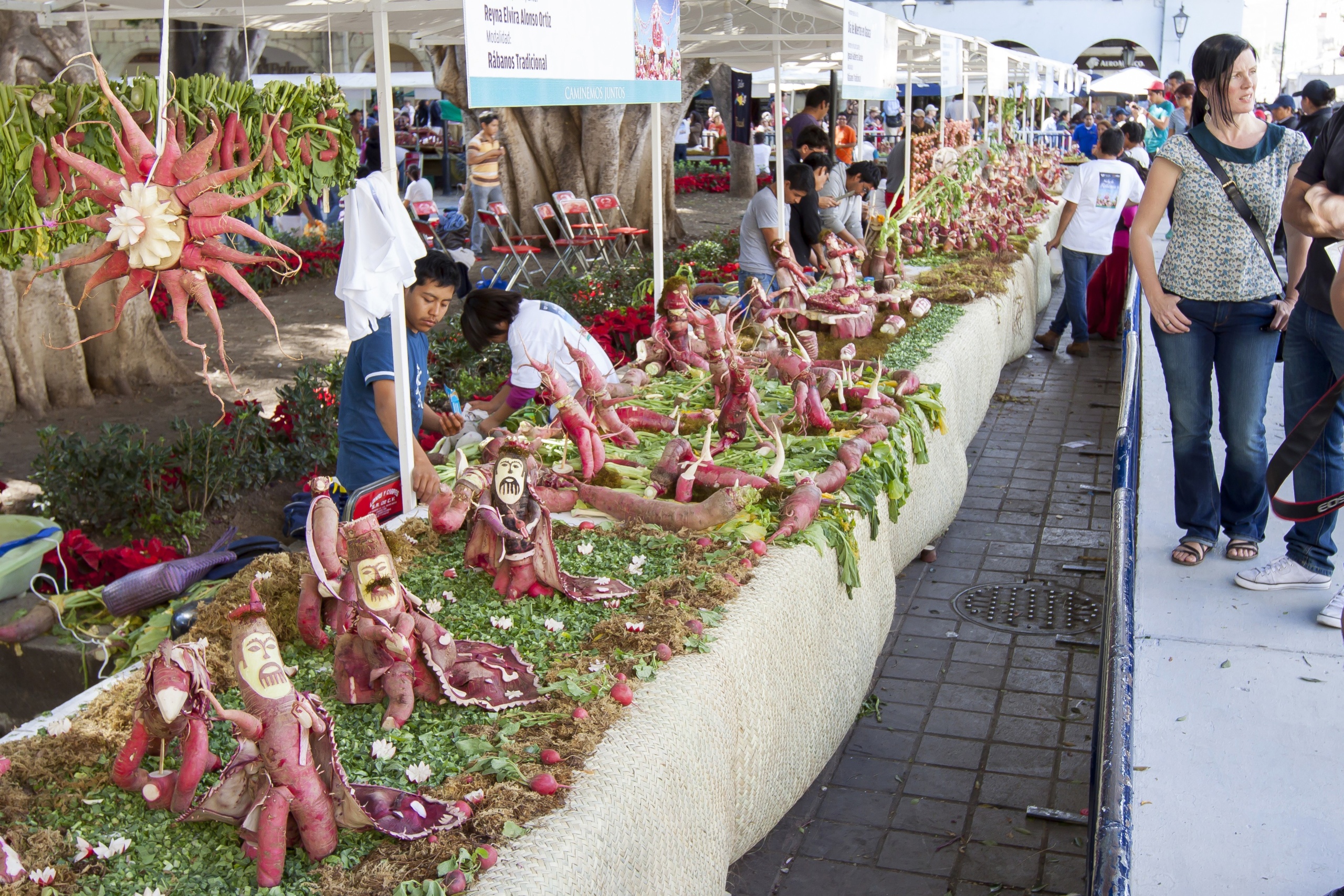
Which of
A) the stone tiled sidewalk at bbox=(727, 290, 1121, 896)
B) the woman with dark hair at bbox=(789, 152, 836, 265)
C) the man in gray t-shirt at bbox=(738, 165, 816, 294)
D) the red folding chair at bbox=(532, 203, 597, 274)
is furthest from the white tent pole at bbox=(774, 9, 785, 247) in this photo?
the red folding chair at bbox=(532, 203, 597, 274)

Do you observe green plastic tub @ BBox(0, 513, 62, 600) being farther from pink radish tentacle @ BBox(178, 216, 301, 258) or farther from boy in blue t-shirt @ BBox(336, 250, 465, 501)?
pink radish tentacle @ BBox(178, 216, 301, 258)

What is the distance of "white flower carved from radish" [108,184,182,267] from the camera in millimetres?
1630

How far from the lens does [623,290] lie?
8.25 m

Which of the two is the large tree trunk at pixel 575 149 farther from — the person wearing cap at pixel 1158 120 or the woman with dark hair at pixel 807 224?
the person wearing cap at pixel 1158 120

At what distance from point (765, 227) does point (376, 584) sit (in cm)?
478

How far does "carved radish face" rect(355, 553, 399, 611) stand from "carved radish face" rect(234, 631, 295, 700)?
0.32 meters

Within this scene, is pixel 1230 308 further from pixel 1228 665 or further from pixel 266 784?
pixel 266 784

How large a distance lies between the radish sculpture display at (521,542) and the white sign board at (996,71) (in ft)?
28.7

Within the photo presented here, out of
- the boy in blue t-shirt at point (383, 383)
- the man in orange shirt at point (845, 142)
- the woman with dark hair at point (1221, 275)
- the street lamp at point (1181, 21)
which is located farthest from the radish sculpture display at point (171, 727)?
→ the street lamp at point (1181, 21)

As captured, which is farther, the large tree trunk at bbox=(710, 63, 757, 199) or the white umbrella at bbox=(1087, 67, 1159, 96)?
the white umbrella at bbox=(1087, 67, 1159, 96)

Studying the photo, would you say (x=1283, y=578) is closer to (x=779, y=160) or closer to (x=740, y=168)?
(x=779, y=160)

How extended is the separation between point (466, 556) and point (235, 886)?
1.08 m

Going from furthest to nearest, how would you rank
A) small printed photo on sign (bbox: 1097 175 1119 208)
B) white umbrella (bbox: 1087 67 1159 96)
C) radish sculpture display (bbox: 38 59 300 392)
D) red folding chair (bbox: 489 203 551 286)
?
white umbrella (bbox: 1087 67 1159 96) → red folding chair (bbox: 489 203 551 286) → small printed photo on sign (bbox: 1097 175 1119 208) → radish sculpture display (bbox: 38 59 300 392)

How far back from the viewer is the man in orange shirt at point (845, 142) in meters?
12.3
